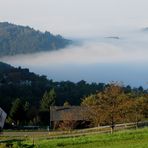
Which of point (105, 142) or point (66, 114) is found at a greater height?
point (66, 114)

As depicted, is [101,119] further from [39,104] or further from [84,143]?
[39,104]

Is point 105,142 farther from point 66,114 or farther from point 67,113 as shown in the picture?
point 67,113

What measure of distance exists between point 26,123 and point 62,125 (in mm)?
9090

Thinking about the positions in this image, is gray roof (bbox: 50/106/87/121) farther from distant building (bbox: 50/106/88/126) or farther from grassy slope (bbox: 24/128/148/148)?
grassy slope (bbox: 24/128/148/148)

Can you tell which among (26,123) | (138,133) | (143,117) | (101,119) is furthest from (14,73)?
(138,133)

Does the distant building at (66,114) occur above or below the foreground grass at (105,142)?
above

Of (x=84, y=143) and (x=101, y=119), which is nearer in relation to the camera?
(x=84, y=143)

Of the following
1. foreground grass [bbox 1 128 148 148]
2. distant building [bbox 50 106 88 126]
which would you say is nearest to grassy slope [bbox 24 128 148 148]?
foreground grass [bbox 1 128 148 148]

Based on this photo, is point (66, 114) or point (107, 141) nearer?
point (107, 141)

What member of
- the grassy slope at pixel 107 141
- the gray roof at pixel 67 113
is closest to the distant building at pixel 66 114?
the gray roof at pixel 67 113

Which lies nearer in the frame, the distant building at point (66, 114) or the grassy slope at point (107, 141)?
the grassy slope at point (107, 141)

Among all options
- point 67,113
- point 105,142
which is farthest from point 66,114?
point 105,142

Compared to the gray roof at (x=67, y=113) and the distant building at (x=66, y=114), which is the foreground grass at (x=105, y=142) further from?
the gray roof at (x=67, y=113)

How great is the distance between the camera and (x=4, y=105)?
80.6m
